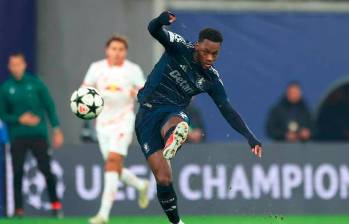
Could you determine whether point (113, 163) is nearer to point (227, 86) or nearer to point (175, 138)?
point (175, 138)

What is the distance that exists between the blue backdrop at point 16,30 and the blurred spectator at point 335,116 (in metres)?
5.36

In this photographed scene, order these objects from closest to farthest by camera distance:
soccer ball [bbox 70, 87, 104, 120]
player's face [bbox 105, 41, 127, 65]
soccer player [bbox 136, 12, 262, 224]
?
soccer player [bbox 136, 12, 262, 224] → soccer ball [bbox 70, 87, 104, 120] → player's face [bbox 105, 41, 127, 65]

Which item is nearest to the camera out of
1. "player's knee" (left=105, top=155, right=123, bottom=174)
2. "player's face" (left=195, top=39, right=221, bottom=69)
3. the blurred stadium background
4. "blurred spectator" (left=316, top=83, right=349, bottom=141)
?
"player's face" (left=195, top=39, right=221, bottom=69)

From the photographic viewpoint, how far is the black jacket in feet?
70.6

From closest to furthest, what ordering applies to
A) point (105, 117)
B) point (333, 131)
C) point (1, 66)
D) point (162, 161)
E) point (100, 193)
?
point (162, 161), point (105, 117), point (100, 193), point (1, 66), point (333, 131)

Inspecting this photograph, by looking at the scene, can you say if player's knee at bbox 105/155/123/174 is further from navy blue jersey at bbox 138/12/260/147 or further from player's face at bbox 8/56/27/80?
navy blue jersey at bbox 138/12/260/147

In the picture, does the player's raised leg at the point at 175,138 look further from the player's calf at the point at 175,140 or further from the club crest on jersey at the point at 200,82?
the club crest on jersey at the point at 200,82

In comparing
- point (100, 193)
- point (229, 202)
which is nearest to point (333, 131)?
point (229, 202)

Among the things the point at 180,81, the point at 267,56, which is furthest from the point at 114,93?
the point at 267,56

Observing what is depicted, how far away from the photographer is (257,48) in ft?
79.6

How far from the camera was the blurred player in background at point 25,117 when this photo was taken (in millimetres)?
18984

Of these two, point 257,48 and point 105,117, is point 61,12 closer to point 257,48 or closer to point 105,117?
point 257,48

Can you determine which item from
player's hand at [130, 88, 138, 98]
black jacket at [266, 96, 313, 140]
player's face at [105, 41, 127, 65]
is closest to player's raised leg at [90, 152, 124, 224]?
player's hand at [130, 88, 138, 98]

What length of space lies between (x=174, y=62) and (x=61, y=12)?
9669 millimetres
